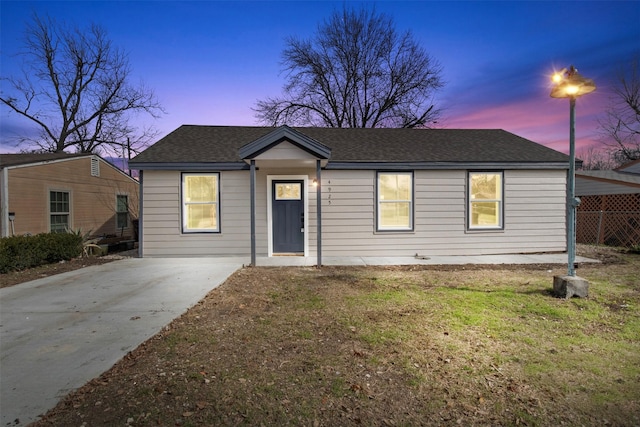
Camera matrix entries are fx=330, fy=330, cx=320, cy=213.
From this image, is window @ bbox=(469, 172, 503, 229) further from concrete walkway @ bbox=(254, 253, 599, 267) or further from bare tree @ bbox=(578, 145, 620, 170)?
bare tree @ bbox=(578, 145, 620, 170)

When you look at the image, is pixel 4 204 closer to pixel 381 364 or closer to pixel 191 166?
pixel 191 166

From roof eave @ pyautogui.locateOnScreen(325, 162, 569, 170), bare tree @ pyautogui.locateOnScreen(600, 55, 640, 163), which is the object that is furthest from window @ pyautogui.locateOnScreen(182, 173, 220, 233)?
bare tree @ pyautogui.locateOnScreen(600, 55, 640, 163)

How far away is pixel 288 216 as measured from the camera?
953 centimetres

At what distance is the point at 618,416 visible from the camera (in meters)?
2.27

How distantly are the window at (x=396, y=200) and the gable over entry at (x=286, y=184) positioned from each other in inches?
82.7

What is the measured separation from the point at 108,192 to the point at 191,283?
37.1 ft

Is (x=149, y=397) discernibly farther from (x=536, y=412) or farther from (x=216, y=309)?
(x=536, y=412)

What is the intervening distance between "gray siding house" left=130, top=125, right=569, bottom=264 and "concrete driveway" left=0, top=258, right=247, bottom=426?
180 centimetres

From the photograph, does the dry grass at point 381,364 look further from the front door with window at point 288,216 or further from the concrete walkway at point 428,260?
the front door with window at point 288,216

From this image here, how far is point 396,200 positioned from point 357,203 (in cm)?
116

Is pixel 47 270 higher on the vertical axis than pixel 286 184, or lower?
lower

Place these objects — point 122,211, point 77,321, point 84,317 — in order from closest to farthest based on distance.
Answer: point 77,321 < point 84,317 < point 122,211

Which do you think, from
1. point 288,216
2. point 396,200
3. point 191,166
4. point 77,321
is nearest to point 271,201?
point 288,216

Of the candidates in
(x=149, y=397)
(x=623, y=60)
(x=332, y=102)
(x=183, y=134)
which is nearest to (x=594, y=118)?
(x=623, y=60)
